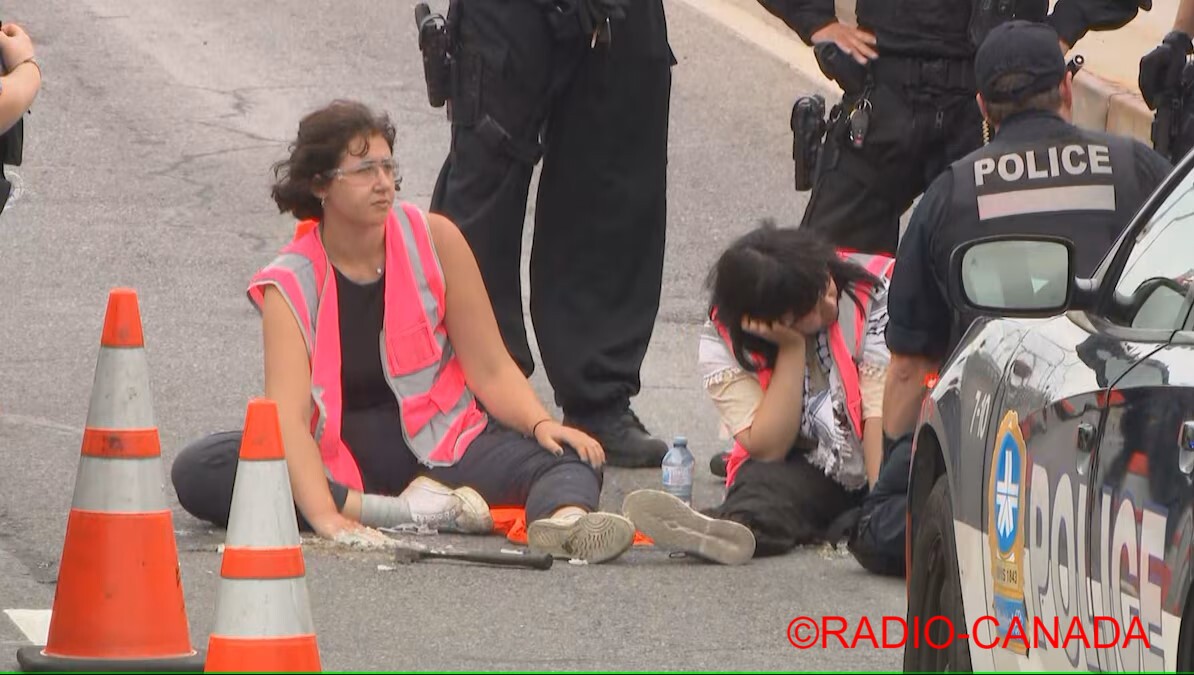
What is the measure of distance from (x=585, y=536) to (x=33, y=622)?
1488 mm

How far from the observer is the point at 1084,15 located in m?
7.62

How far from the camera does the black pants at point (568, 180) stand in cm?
754

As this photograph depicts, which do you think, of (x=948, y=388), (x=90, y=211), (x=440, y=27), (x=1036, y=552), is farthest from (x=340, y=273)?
(x=90, y=211)

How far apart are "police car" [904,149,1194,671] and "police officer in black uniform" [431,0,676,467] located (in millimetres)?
3321

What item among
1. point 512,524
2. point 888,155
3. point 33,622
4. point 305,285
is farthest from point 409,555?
point 888,155

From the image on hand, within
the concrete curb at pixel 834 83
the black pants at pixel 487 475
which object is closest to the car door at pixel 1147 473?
the black pants at pixel 487 475

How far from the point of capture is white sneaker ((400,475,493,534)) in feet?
21.9

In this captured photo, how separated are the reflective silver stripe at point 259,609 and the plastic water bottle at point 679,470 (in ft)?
9.50

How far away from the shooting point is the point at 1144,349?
3324mm

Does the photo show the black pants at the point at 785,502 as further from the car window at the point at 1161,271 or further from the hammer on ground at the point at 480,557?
the car window at the point at 1161,271

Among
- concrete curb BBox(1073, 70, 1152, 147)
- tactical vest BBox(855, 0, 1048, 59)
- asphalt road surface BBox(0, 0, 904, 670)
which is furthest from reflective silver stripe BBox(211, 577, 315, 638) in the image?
concrete curb BBox(1073, 70, 1152, 147)

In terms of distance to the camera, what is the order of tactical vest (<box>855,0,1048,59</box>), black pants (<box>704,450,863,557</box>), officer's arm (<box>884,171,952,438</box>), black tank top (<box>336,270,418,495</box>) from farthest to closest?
tactical vest (<box>855,0,1048,59</box>) < black tank top (<box>336,270,418,495</box>) < black pants (<box>704,450,863,557</box>) < officer's arm (<box>884,171,952,438</box>)

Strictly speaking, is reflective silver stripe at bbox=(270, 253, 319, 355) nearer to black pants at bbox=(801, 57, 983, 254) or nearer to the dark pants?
the dark pants

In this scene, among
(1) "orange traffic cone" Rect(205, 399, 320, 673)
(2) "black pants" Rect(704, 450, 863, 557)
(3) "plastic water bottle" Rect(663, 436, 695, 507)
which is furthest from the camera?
(3) "plastic water bottle" Rect(663, 436, 695, 507)
